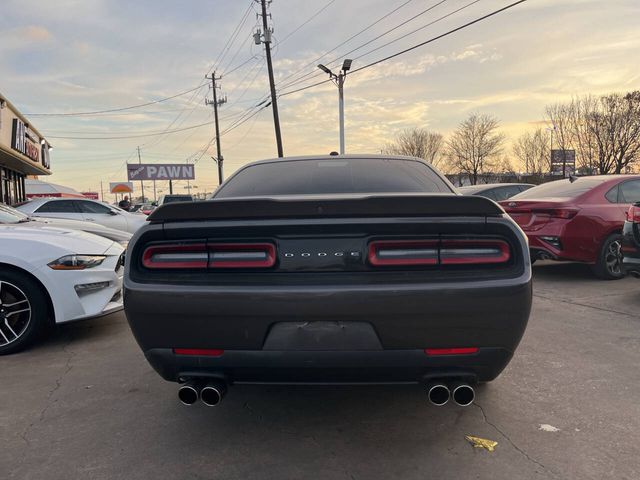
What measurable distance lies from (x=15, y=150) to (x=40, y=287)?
688 inches

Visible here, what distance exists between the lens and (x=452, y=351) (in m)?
2.15

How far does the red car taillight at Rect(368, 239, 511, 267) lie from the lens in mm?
2168

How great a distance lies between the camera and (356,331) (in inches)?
83.5

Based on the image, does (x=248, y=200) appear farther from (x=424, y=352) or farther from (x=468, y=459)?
(x=468, y=459)

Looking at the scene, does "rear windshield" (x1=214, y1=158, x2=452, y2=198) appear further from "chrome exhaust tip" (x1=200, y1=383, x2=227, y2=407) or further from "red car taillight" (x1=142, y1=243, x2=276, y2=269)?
"chrome exhaust tip" (x1=200, y1=383, x2=227, y2=407)

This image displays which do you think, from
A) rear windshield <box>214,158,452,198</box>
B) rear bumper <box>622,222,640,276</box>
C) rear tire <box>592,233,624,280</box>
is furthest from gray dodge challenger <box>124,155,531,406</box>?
rear tire <box>592,233,624,280</box>

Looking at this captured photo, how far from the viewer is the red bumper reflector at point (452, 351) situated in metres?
2.14

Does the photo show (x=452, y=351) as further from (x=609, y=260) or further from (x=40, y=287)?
(x=609, y=260)

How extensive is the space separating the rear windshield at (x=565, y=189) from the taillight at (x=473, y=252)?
548cm

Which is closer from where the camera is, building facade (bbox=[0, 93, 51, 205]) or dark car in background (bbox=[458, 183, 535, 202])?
dark car in background (bbox=[458, 183, 535, 202])

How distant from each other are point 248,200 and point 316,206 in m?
0.32

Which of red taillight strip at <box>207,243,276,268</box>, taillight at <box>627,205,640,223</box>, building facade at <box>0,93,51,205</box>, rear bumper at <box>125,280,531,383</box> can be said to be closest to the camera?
rear bumper at <box>125,280,531,383</box>

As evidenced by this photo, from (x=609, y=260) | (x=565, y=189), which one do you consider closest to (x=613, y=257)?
(x=609, y=260)

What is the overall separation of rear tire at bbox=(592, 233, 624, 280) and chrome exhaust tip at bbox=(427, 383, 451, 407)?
5699 millimetres
